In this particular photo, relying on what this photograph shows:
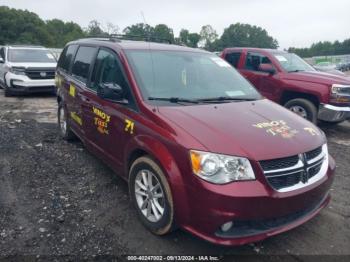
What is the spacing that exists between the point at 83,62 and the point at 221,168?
3.24 m

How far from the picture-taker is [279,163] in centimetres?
285

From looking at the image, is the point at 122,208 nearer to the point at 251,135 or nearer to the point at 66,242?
the point at 66,242

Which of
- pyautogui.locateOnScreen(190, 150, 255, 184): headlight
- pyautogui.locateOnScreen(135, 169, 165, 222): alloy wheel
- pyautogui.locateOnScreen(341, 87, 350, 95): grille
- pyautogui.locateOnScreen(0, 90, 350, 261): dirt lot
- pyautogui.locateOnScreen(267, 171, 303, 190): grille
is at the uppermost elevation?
pyautogui.locateOnScreen(341, 87, 350, 95): grille

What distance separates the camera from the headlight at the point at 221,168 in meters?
2.73

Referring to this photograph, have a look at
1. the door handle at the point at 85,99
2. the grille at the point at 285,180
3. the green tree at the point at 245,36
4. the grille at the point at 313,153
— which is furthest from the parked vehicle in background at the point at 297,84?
the green tree at the point at 245,36

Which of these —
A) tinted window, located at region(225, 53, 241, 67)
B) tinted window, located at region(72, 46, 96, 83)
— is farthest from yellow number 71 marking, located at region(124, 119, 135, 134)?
tinted window, located at region(225, 53, 241, 67)

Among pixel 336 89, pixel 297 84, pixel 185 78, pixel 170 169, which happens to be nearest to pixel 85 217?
pixel 170 169

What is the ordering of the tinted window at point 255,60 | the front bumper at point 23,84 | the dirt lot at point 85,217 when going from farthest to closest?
1. the front bumper at point 23,84
2. the tinted window at point 255,60
3. the dirt lot at point 85,217

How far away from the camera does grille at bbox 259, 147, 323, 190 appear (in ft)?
9.16

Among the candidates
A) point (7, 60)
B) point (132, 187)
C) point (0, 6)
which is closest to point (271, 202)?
point (132, 187)

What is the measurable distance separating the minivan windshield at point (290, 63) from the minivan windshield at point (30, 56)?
8156 mm

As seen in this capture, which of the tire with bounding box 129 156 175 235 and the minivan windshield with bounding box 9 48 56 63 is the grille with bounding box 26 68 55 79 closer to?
the minivan windshield with bounding box 9 48 56 63

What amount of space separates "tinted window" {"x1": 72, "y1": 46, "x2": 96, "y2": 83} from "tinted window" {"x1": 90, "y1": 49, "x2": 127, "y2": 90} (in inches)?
11.8

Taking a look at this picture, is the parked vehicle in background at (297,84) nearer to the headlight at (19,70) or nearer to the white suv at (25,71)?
the white suv at (25,71)
